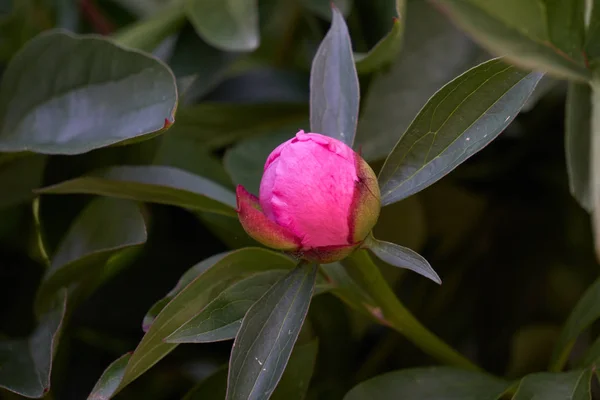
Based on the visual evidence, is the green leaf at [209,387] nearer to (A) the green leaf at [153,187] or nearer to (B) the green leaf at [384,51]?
(A) the green leaf at [153,187]

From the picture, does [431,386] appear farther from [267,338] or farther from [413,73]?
[413,73]

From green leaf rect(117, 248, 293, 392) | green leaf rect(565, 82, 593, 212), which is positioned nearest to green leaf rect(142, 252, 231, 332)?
green leaf rect(117, 248, 293, 392)

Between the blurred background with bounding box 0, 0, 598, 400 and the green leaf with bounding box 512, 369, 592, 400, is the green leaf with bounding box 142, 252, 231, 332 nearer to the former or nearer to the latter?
the blurred background with bounding box 0, 0, 598, 400

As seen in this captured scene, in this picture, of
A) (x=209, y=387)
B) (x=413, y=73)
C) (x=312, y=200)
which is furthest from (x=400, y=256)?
(x=413, y=73)

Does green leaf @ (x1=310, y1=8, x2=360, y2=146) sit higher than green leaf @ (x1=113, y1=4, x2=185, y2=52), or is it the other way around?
green leaf @ (x1=310, y1=8, x2=360, y2=146)

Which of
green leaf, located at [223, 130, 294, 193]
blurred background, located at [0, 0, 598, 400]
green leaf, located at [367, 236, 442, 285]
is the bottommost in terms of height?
blurred background, located at [0, 0, 598, 400]

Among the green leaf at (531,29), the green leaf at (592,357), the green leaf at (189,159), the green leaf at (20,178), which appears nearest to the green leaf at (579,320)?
the green leaf at (592,357)

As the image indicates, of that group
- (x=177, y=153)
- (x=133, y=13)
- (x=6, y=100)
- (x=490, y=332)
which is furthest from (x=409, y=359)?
(x=133, y=13)
